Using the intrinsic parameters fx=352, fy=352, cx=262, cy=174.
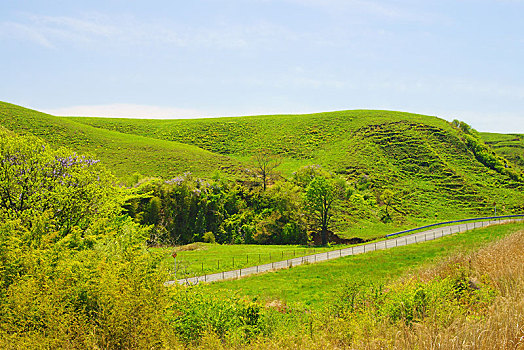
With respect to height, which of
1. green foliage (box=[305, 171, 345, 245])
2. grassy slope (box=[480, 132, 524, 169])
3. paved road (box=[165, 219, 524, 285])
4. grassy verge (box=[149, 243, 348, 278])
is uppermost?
grassy slope (box=[480, 132, 524, 169])

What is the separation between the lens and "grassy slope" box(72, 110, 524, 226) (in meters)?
65.4

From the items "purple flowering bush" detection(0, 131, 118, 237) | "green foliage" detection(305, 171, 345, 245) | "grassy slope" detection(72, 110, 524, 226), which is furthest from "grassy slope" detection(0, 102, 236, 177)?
"purple flowering bush" detection(0, 131, 118, 237)

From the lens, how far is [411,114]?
112m

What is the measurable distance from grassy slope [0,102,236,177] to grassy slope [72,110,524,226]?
39.8 ft

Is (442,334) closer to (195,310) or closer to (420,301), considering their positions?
(420,301)

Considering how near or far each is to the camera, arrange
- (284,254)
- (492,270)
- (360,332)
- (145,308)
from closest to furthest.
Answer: (360,332) → (145,308) → (492,270) → (284,254)

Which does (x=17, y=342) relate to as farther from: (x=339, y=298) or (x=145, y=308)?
(x=339, y=298)

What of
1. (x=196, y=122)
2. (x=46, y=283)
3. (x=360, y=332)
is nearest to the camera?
(x=360, y=332)

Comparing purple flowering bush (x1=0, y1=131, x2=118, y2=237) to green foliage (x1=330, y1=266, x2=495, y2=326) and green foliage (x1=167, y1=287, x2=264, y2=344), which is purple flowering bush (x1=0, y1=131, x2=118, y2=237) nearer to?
green foliage (x1=167, y1=287, x2=264, y2=344)

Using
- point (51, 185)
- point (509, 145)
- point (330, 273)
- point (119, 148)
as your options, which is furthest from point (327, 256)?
point (509, 145)

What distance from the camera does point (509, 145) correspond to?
151 m

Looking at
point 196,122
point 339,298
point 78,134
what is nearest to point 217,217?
point 339,298

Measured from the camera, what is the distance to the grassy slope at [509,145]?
430 feet

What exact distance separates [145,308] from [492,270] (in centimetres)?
1012
